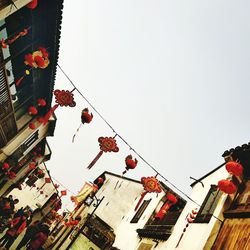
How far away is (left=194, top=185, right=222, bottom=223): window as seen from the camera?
15219mm

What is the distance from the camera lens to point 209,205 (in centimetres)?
1606

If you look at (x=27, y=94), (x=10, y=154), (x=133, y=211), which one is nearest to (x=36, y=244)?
(x=10, y=154)

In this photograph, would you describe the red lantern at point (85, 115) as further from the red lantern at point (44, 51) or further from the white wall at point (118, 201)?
the white wall at point (118, 201)

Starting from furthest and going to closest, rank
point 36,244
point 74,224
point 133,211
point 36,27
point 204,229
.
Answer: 1. point 74,224
2. point 133,211
3. point 36,244
4. point 36,27
5. point 204,229

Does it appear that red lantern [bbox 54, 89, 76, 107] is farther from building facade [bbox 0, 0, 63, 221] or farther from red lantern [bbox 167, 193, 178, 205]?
red lantern [bbox 167, 193, 178, 205]

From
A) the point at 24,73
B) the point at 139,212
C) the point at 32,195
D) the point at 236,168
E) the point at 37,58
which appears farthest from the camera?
the point at 32,195

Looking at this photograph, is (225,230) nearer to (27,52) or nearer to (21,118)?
(27,52)

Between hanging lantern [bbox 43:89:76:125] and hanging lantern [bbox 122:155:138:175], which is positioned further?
hanging lantern [bbox 122:155:138:175]

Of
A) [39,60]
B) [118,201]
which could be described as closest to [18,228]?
[118,201]

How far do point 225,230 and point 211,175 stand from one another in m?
6.55

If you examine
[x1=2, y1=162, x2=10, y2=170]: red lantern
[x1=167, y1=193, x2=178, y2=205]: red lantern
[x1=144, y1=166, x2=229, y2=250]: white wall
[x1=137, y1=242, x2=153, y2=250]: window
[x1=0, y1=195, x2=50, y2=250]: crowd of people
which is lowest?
[x1=0, y1=195, x2=50, y2=250]: crowd of people

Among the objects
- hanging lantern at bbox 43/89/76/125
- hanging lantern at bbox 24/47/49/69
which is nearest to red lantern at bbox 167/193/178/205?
hanging lantern at bbox 43/89/76/125

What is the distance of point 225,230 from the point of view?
12.4 m

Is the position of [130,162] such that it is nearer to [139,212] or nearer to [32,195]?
[139,212]
